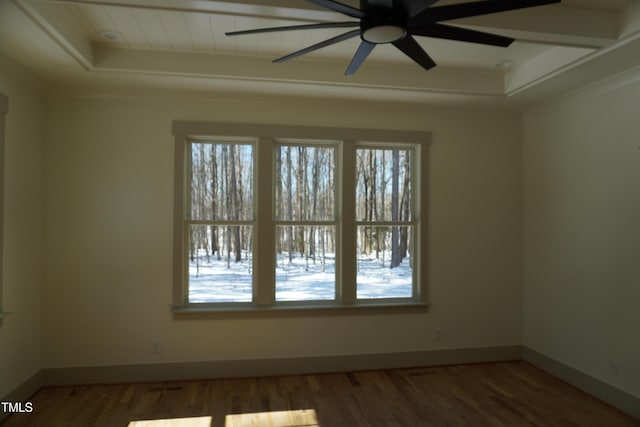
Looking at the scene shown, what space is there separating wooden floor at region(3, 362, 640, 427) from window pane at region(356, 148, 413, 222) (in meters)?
1.60

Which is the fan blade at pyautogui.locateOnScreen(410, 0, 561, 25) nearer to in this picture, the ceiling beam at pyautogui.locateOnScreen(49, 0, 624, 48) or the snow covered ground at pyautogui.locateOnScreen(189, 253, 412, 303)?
the ceiling beam at pyautogui.locateOnScreen(49, 0, 624, 48)

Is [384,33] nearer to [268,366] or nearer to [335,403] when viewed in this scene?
[335,403]

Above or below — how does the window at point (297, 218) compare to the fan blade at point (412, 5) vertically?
below

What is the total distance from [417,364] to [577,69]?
118 inches

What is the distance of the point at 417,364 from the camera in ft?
13.5

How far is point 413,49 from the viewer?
2117mm

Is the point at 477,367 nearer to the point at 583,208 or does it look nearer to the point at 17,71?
the point at 583,208

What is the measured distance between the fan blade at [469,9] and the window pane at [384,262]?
103 inches

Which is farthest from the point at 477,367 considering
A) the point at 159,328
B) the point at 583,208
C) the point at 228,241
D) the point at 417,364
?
the point at 159,328

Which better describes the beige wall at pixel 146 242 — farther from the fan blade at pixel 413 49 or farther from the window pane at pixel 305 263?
the fan blade at pixel 413 49


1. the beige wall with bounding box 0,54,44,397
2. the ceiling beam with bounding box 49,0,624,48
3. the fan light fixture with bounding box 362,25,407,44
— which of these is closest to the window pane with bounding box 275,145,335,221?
the ceiling beam with bounding box 49,0,624,48

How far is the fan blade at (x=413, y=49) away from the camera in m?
1.99

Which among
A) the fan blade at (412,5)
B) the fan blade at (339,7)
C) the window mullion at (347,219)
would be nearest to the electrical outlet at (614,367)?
the window mullion at (347,219)

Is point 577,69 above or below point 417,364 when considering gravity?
above
